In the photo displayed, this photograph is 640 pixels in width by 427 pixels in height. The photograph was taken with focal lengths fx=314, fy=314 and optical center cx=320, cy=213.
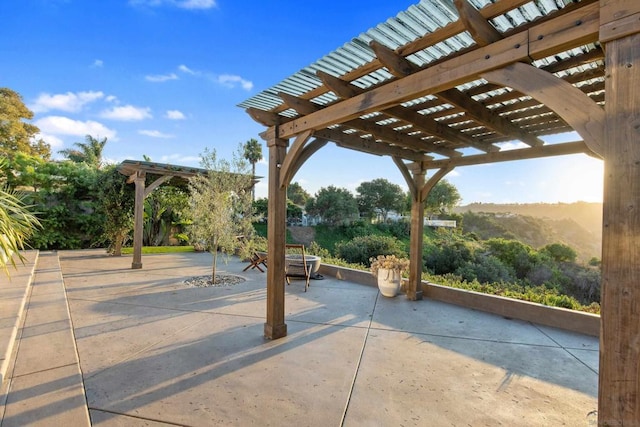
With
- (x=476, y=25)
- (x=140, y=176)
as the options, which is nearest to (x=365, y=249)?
(x=140, y=176)

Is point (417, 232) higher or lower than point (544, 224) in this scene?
lower

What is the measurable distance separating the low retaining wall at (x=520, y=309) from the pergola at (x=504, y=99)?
1.97m

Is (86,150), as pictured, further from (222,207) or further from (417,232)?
(417,232)

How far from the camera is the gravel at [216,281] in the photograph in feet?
19.7

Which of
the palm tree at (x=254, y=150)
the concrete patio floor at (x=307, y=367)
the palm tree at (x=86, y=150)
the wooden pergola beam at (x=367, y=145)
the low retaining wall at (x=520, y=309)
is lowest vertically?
the concrete patio floor at (x=307, y=367)

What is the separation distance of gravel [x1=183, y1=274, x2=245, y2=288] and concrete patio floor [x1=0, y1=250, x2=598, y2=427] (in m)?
1.13

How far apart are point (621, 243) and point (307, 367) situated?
94.9 inches

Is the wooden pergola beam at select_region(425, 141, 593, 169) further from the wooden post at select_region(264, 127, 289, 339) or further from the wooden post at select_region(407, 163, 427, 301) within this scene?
the wooden post at select_region(264, 127, 289, 339)

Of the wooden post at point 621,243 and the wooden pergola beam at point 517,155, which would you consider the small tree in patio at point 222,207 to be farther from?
the wooden post at point 621,243

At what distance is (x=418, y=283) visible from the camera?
5156 mm

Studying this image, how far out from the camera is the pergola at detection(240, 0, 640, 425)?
125 centimetres

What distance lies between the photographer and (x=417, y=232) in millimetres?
5145

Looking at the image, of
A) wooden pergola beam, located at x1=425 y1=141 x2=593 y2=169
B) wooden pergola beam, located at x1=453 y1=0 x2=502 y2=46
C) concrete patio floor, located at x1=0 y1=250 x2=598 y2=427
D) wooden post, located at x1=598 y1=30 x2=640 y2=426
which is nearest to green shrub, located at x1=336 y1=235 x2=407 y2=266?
concrete patio floor, located at x1=0 y1=250 x2=598 y2=427

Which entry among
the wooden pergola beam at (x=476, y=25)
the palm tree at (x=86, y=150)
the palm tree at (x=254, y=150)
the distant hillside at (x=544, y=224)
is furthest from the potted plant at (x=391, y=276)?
the palm tree at (x=254, y=150)
